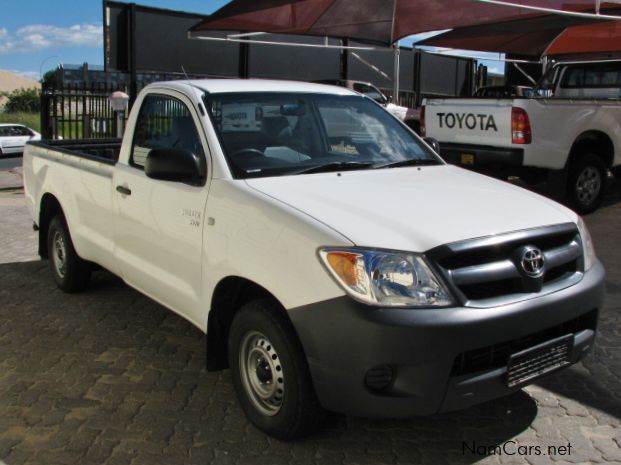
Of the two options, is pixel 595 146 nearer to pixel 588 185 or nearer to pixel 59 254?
pixel 588 185

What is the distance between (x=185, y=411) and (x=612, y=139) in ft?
24.0

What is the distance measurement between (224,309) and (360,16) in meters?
11.4

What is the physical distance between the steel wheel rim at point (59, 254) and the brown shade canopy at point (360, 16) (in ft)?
23.8

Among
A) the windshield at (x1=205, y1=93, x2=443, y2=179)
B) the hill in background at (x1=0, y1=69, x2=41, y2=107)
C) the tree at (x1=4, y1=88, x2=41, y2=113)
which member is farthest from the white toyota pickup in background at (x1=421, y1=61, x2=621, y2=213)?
the hill in background at (x1=0, y1=69, x2=41, y2=107)

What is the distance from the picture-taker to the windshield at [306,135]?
12.5ft

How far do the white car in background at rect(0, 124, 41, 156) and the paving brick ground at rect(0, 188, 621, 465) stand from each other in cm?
2626

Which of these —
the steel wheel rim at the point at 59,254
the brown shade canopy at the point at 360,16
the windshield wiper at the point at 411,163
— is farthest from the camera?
the brown shade canopy at the point at 360,16

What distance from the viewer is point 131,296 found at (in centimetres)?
581

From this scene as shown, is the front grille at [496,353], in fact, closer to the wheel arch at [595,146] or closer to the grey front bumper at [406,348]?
the grey front bumper at [406,348]

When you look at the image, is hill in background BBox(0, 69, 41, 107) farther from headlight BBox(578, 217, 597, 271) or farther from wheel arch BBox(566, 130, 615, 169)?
headlight BBox(578, 217, 597, 271)

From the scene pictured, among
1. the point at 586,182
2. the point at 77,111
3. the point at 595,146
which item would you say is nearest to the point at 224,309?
the point at 586,182

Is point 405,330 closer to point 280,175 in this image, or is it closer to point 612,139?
point 280,175

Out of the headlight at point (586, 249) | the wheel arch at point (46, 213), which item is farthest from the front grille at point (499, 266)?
the wheel arch at point (46, 213)

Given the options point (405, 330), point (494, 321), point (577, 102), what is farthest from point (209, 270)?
point (577, 102)
